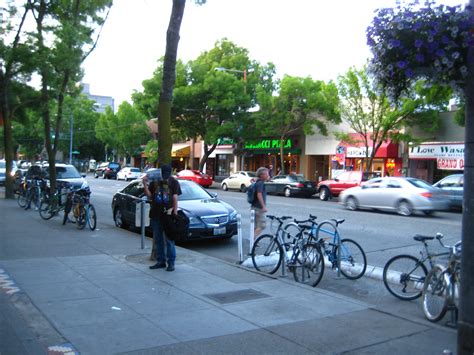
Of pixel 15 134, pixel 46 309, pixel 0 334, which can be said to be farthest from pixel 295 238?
pixel 15 134

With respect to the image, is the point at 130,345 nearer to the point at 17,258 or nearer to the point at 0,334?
the point at 0,334

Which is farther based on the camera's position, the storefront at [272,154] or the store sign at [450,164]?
the storefront at [272,154]

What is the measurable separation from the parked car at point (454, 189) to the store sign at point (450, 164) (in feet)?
19.2

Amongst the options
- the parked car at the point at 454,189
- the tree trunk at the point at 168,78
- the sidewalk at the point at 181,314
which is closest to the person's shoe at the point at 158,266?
the sidewalk at the point at 181,314

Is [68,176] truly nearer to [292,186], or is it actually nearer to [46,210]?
[46,210]

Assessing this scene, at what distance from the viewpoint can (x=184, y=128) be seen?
127 feet

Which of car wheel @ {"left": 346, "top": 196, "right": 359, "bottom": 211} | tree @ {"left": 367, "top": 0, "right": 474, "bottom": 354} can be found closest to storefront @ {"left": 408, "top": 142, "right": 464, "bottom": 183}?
car wheel @ {"left": 346, "top": 196, "right": 359, "bottom": 211}

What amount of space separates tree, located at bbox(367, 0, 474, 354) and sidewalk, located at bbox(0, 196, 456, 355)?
0.92 meters

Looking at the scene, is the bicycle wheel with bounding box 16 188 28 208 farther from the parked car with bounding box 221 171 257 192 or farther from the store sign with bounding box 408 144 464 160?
the store sign with bounding box 408 144 464 160

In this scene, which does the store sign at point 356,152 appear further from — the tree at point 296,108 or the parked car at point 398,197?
the parked car at point 398,197

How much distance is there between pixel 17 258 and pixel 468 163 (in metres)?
7.50

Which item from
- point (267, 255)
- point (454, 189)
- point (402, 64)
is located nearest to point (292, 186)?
point (454, 189)

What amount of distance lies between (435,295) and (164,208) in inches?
168

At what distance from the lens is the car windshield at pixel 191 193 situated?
1193 cm
